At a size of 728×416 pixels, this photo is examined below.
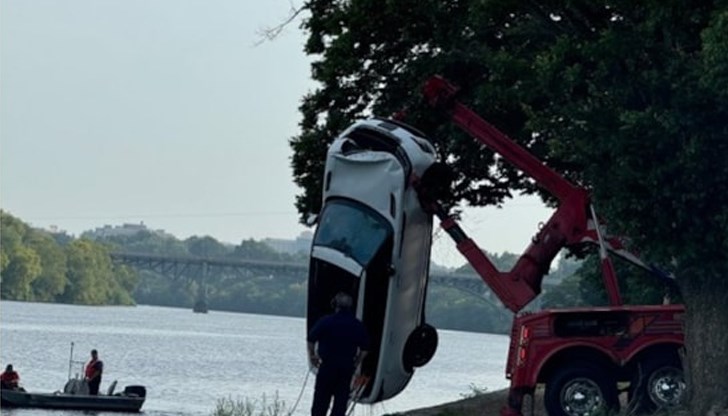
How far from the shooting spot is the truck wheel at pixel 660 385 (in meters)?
25.7

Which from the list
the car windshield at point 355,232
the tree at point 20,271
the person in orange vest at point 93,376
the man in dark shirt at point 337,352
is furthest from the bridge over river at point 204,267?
the man in dark shirt at point 337,352

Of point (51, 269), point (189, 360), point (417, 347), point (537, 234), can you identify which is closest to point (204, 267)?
point (51, 269)

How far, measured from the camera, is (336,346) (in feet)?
68.3

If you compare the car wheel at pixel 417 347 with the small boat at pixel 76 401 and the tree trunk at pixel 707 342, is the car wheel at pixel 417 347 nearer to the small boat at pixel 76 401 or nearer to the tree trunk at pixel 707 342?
the tree trunk at pixel 707 342

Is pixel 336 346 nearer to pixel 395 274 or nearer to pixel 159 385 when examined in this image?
pixel 395 274

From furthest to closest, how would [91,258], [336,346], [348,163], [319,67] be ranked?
[91,258]
[319,67]
[348,163]
[336,346]

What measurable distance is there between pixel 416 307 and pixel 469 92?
4.49 m

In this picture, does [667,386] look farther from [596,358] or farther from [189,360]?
[189,360]

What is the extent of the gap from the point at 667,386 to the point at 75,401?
808 inches

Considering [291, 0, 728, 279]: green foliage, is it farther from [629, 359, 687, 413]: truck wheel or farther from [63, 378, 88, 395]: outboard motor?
[63, 378, 88, 395]: outboard motor

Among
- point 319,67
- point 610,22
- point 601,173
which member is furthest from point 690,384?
point 319,67

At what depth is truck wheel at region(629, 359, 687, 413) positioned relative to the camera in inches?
1012

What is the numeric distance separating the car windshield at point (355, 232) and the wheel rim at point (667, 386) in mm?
3954

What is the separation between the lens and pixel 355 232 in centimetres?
2639
